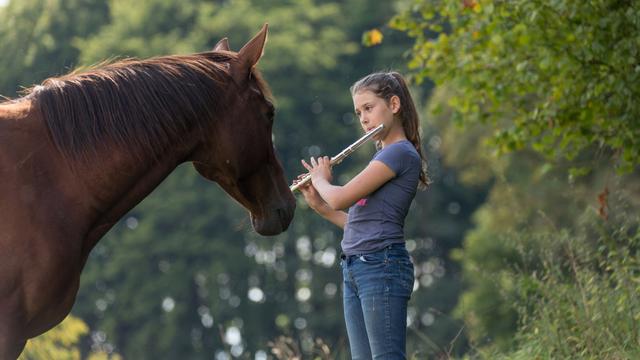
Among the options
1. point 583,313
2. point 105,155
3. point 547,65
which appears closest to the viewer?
point 105,155

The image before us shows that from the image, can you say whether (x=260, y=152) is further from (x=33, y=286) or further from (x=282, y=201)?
(x=33, y=286)

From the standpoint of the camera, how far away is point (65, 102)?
518cm

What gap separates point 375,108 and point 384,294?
2.95 feet

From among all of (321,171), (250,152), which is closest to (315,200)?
(321,171)

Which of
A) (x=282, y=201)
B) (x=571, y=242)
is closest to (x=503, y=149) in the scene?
(x=571, y=242)

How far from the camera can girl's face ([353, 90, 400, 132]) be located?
557cm

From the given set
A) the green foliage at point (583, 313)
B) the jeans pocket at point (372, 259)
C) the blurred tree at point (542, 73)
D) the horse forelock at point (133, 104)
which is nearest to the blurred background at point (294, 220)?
the blurred tree at point (542, 73)

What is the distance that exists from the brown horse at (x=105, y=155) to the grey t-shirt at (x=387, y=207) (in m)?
0.49

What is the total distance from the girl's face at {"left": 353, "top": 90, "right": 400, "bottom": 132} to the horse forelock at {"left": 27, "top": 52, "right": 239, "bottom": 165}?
644mm

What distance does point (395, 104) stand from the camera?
5.59 m

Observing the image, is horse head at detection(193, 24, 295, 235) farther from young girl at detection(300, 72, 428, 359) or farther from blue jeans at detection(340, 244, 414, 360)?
blue jeans at detection(340, 244, 414, 360)

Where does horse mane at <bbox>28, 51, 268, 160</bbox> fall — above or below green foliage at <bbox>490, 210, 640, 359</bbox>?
above

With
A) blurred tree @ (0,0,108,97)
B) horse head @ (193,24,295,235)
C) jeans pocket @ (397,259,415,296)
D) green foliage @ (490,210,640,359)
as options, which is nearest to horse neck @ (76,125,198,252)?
horse head @ (193,24,295,235)

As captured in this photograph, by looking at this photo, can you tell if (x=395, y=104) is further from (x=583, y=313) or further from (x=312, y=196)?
(x=583, y=313)
